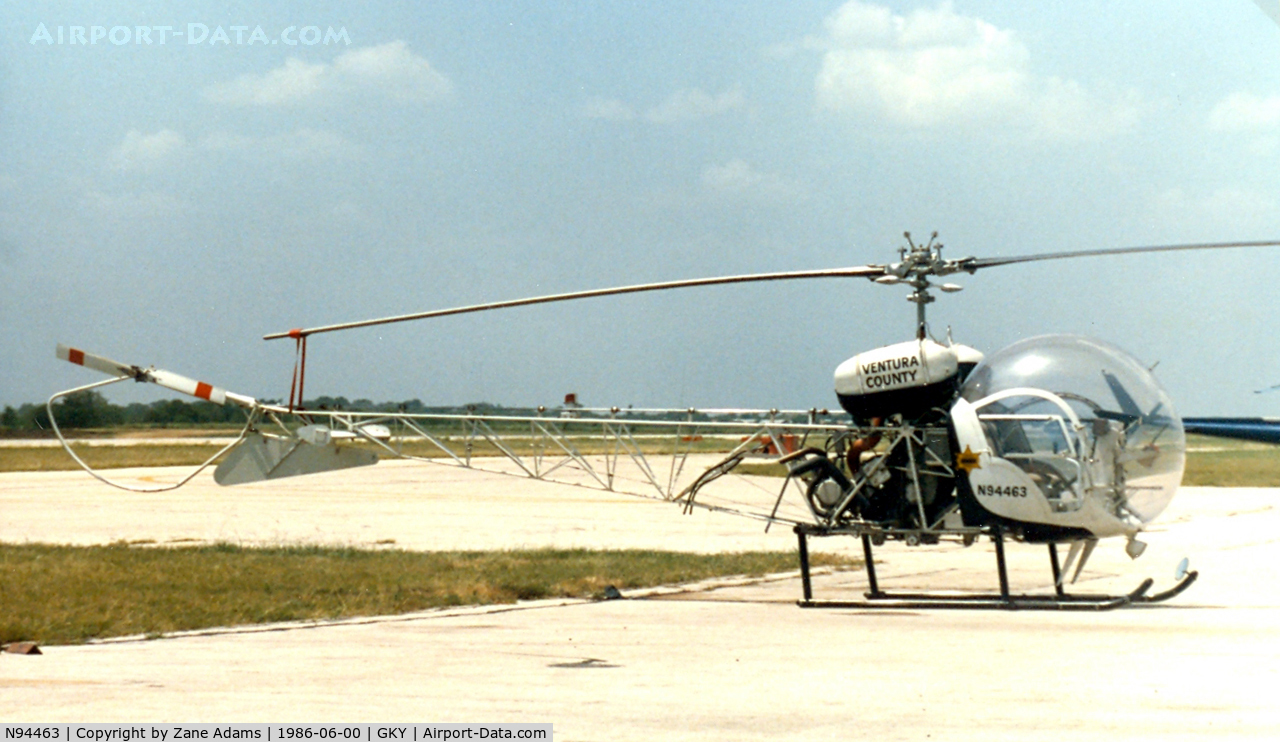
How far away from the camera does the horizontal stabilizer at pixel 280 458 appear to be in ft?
49.3

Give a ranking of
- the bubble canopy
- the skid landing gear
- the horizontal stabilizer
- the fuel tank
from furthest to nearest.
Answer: the horizontal stabilizer
the fuel tank
the skid landing gear
the bubble canopy

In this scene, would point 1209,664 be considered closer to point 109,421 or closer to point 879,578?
point 879,578

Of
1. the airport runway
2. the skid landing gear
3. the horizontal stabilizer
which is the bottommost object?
the airport runway

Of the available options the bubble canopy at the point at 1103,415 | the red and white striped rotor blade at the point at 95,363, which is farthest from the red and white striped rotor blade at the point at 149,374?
the bubble canopy at the point at 1103,415

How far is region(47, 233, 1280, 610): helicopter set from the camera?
1079cm

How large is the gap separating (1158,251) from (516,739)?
6.33 m

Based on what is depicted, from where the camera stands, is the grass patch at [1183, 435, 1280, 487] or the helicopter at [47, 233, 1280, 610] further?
the grass patch at [1183, 435, 1280, 487]

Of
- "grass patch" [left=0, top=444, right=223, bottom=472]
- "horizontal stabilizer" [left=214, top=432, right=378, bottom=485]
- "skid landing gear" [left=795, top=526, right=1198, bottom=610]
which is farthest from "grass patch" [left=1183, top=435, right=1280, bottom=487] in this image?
"grass patch" [left=0, top=444, right=223, bottom=472]

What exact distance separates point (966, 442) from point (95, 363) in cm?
966

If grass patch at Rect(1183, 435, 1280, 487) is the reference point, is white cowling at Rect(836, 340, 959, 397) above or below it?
below

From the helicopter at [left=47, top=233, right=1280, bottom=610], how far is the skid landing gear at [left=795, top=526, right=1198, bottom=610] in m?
0.02

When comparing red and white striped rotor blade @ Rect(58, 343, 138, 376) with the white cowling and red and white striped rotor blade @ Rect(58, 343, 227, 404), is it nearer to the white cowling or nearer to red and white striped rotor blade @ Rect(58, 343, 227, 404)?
red and white striped rotor blade @ Rect(58, 343, 227, 404)

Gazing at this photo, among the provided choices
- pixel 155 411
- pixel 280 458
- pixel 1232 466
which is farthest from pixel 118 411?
pixel 1232 466

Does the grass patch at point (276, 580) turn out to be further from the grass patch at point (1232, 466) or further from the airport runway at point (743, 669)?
the grass patch at point (1232, 466)
